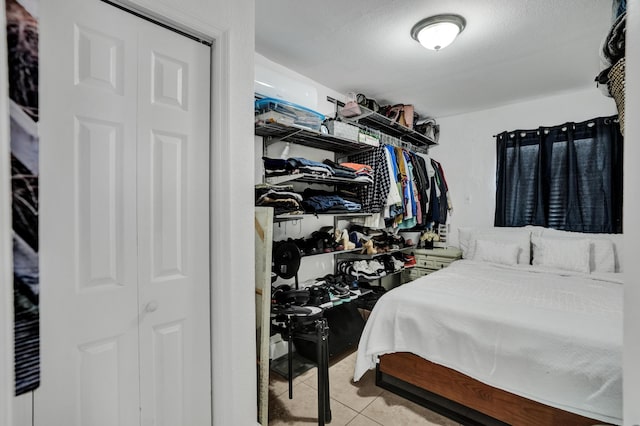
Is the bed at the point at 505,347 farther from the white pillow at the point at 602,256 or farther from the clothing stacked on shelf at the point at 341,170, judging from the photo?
the clothing stacked on shelf at the point at 341,170

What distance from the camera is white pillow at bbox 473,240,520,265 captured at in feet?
9.99

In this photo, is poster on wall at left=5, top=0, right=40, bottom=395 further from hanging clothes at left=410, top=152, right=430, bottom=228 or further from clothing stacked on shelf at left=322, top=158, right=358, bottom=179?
hanging clothes at left=410, top=152, right=430, bottom=228

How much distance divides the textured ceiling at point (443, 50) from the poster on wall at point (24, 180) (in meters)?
1.30

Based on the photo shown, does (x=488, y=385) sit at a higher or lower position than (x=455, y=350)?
lower

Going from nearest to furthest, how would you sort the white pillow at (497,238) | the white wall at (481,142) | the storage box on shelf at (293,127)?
the storage box on shelf at (293,127) → the white pillow at (497,238) → the white wall at (481,142)

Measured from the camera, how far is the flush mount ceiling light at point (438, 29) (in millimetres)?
1847

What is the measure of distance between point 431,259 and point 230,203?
2994 millimetres

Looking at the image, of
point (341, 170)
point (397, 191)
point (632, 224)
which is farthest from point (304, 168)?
point (632, 224)

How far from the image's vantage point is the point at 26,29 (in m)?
0.76

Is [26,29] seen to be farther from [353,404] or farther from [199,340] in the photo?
[353,404]

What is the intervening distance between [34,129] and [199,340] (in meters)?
0.97

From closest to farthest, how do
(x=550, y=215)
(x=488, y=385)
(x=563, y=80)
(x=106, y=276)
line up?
(x=106, y=276)
(x=488, y=385)
(x=563, y=80)
(x=550, y=215)

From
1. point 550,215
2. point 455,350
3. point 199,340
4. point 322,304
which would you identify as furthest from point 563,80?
point 199,340

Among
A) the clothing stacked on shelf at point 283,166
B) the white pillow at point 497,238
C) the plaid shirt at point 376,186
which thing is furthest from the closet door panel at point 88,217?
the white pillow at point 497,238
